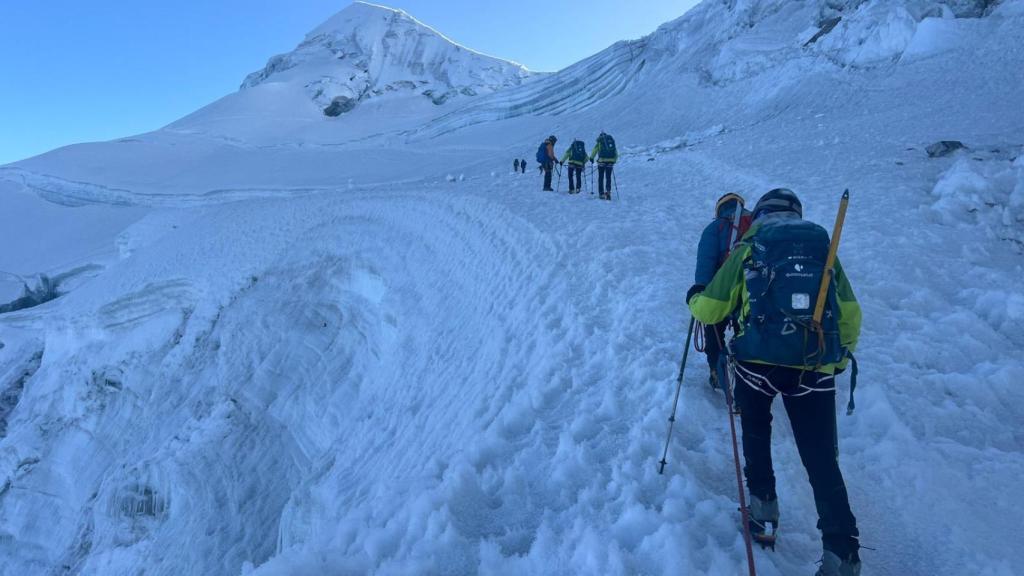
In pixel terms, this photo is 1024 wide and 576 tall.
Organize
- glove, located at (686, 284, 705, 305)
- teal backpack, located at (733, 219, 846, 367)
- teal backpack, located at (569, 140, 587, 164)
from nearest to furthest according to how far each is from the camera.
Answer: teal backpack, located at (733, 219, 846, 367) → glove, located at (686, 284, 705, 305) → teal backpack, located at (569, 140, 587, 164)

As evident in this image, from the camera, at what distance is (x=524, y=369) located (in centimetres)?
587

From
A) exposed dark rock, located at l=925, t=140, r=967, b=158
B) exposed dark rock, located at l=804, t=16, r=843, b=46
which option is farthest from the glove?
exposed dark rock, located at l=804, t=16, r=843, b=46

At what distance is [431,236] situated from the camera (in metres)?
11.9

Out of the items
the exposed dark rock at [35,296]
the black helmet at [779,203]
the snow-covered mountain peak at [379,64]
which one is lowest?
the exposed dark rock at [35,296]

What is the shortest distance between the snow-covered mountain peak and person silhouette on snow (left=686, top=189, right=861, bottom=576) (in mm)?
52028

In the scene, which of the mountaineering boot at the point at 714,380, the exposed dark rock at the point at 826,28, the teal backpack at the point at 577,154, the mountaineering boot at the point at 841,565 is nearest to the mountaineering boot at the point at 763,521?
the mountaineering boot at the point at 841,565

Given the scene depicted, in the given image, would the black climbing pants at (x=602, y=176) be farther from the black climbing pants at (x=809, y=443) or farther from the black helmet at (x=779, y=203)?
the black climbing pants at (x=809, y=443)

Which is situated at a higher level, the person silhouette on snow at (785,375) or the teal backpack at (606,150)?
the teal backpack at (606,150)

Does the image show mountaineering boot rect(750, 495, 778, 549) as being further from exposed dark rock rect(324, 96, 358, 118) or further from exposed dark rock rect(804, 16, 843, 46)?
exposed dark rock rect(324, 96, 358, 118)

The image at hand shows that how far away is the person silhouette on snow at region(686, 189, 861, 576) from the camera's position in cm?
260

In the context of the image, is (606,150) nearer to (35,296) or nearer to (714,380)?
(714,380)

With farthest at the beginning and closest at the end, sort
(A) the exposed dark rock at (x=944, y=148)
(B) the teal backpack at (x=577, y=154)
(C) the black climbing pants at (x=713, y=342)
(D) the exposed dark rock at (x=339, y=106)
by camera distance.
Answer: (D) the exposed dark rock at (x=339, y=106) → (B) the teal backpack at (x=577, y=154) → (A) the exposed dark rock at (x=944, y=148) → (C) the black climbing pants at (x=713, y=342)

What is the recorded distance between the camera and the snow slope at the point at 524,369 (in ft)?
11.6

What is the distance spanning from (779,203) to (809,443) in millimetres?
1313
